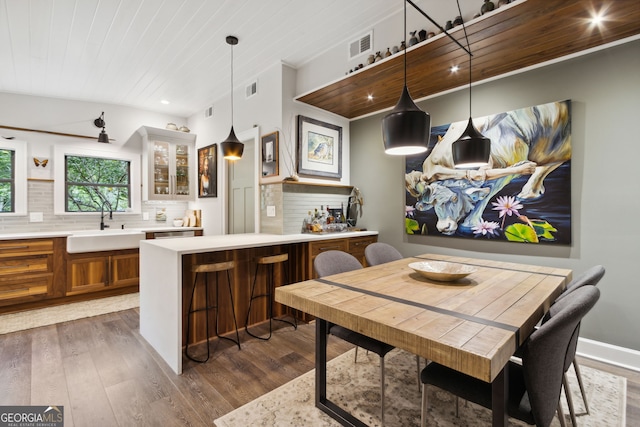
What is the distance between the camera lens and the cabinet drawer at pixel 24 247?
3449 millimetres

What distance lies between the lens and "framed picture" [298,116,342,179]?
3.67 m

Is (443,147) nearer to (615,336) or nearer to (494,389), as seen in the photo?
(615,336)

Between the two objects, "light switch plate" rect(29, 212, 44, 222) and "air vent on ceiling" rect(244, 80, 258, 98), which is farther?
"light switch plate" rect(29, 212, 44, 222)

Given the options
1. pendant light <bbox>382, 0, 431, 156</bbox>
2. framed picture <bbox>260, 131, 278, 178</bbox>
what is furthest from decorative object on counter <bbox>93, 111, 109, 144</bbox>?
pendant light <bbox>382, 0, 431, 156</bbox>

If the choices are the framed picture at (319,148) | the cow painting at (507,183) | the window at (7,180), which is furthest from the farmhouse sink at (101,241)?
the cow painting at (507,183)

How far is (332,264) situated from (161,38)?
9.29 ft

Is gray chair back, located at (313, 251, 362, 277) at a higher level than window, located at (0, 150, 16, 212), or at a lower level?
lower

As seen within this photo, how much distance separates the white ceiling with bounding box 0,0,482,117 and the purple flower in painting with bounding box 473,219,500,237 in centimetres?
190

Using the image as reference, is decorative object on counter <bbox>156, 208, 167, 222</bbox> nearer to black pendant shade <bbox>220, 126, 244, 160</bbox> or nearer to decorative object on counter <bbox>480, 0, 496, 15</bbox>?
black pendant shade <bbox>220, 126, 244, 160</bbox>

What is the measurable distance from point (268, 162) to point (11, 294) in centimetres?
342

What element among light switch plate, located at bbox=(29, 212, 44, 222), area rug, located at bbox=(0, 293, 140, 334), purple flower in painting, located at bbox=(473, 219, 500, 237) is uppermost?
light switch plate, located at bbox=(29, 212, 44, 222)

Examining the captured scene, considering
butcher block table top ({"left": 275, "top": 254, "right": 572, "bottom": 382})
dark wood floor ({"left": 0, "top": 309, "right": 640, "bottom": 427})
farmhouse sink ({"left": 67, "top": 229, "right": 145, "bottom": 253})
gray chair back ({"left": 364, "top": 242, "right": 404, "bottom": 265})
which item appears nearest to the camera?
butcher block table top ({"left": 275, "top": 254, "right": 572, "bottom": 382})

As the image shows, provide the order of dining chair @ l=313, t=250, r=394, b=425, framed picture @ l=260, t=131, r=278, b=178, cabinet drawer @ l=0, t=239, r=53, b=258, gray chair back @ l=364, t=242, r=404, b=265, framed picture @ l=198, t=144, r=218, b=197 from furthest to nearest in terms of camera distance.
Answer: framed picture @ l=198, t=144, r=218, b=197, framed picture @ l=260, t=131, r=278, b=178, cabinet drawer @ l=0, t=239, r=53, b=258, gray chair back @ l=364, t=242, r=404, b=265, dining chair @ l=313, t=250, r=394, b=425

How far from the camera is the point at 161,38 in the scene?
2.97 metres
